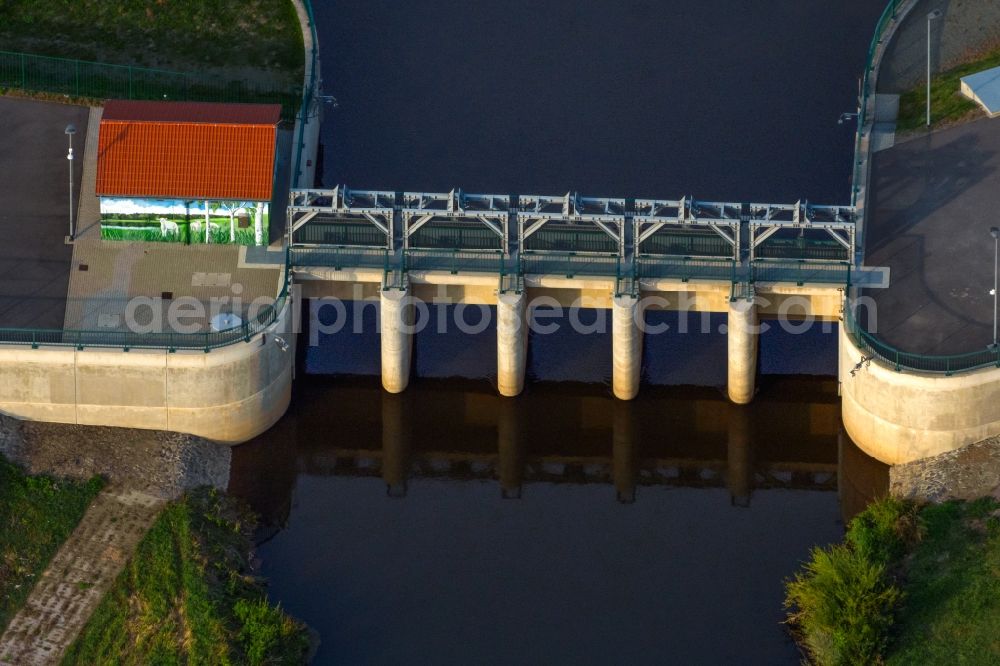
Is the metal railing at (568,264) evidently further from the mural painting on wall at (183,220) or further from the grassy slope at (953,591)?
the grassy slope at (953,591)

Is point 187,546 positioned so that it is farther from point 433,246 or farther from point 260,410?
point 433,246

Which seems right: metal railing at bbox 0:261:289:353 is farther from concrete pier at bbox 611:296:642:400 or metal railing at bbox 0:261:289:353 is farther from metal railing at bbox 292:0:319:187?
concrete pier at bbox 611:296:642:400

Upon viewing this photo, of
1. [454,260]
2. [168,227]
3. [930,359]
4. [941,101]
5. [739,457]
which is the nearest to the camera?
[930,359]

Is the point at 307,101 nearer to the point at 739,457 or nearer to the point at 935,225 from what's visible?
the point at 739,457

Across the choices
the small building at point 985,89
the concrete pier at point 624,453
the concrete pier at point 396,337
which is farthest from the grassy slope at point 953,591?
the concrete pier at point 396,337

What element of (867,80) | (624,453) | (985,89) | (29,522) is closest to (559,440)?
(624,453)

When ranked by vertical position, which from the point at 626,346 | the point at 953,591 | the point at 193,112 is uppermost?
the point at 193,112
